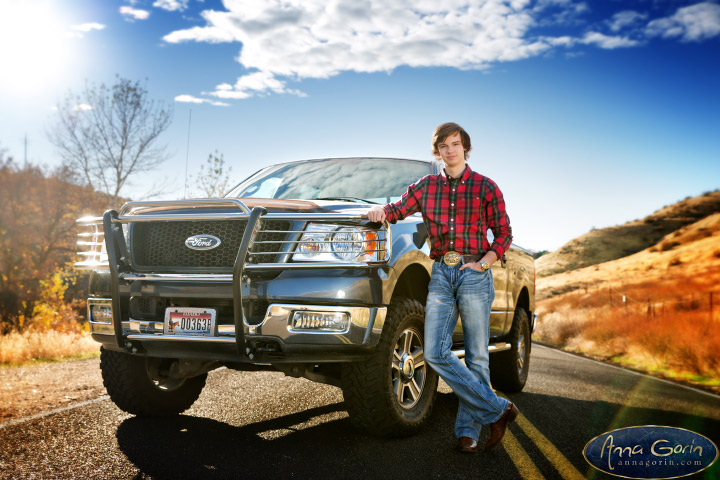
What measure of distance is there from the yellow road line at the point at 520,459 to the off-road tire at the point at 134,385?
8.61ft

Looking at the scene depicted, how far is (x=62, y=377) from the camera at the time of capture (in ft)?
23.0

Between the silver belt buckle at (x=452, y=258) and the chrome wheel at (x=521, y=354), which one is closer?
the silver belt buckle at (x=452, y=258)

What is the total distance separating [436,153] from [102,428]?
307 centimetres

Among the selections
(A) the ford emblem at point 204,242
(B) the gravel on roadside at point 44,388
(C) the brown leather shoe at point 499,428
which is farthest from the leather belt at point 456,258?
(B) the gravel on roadside at point 44,388

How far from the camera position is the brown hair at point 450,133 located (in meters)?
4.21

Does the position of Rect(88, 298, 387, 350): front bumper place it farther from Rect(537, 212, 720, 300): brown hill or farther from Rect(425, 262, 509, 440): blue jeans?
Rect(537, 212, 720, 300): brown hill

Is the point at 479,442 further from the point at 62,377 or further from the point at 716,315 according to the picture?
the point at 716,315

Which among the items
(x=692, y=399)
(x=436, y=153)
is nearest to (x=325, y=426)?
(x=436, y=153)

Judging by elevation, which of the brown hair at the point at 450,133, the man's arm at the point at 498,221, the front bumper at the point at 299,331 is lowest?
the front bumper at the point at 299,331

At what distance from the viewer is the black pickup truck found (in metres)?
3.78

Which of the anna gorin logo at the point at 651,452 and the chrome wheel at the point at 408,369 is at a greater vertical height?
the chrome wheel at the point at 408,369

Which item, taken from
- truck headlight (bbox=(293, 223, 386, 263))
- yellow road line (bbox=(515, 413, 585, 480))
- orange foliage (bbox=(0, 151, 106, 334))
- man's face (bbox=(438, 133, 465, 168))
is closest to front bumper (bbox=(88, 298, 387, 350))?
truck headlight (bbox=(293, 223, 386, 263))

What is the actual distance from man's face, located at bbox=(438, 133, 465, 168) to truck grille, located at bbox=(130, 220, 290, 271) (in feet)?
3.79

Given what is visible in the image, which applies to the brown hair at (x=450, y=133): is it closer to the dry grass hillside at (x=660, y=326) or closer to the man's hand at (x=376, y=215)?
the man's hand at (x=376, y=215)
